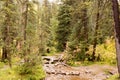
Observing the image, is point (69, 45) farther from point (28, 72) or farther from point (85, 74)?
point (28, 72)

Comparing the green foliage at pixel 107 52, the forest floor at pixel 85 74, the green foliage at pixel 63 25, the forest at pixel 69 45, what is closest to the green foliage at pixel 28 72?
the forest at pixel 69 45

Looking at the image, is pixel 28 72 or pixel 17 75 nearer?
pixel 17 75

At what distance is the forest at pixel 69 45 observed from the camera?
612 inches

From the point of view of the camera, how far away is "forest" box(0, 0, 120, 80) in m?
15.5

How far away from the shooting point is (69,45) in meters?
26.6

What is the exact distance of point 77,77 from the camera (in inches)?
741

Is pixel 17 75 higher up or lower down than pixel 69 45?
lower down

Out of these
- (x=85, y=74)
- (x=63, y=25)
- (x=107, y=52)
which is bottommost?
(x=85, y=74)

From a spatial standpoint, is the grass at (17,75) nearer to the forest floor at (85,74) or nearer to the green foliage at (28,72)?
the green foliage at (28,72)

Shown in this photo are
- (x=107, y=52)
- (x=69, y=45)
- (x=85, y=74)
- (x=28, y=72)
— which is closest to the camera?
(x=28, y=72)

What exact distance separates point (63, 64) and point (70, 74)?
4783 millimetres

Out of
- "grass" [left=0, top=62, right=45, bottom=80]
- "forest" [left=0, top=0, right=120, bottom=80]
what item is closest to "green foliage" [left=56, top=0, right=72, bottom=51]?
"forest" [left=0, top=0, right=120, bottom=80]

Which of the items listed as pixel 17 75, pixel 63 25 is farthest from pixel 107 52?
pixel 63 25

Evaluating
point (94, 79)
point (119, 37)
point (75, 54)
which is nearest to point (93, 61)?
point (75, 54)
